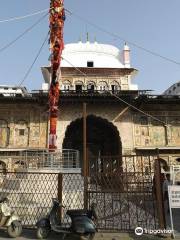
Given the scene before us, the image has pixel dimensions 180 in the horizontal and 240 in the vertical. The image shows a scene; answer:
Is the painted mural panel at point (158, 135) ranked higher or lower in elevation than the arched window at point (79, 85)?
lower

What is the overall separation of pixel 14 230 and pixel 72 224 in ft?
4.99

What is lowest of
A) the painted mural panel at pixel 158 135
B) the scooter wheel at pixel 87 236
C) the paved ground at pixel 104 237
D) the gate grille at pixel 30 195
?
the paved ground at pixel 104 237

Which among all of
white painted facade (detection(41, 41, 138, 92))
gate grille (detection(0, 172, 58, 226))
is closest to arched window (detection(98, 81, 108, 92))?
white painted facade (detection(41, 41, 138, 92))

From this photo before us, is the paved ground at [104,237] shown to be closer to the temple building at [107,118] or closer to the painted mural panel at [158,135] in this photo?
the temple building at [107,118]

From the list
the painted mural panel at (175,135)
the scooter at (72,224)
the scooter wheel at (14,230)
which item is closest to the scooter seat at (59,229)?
the scooter at (72,224)

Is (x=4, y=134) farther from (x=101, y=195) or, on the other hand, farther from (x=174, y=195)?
(x=174, y=195)

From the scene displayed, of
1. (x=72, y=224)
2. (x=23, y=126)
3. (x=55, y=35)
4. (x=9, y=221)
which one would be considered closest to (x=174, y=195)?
(x=72, y=224)

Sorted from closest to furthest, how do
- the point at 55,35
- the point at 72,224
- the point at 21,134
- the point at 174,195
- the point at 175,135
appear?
the point at 72,224, the point at 174,195, the point at 55,35, the point at 21,134, the point at 175,135

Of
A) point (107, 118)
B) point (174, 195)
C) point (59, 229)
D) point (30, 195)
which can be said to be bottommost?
point (59, 229)

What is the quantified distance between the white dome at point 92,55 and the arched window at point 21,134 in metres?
7.77

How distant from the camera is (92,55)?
31125 mm

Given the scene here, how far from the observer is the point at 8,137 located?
25.3 m

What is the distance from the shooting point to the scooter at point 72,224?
7023 millimetres

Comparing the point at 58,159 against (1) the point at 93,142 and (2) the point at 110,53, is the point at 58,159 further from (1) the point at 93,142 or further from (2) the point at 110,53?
(2) the point at 110,53
